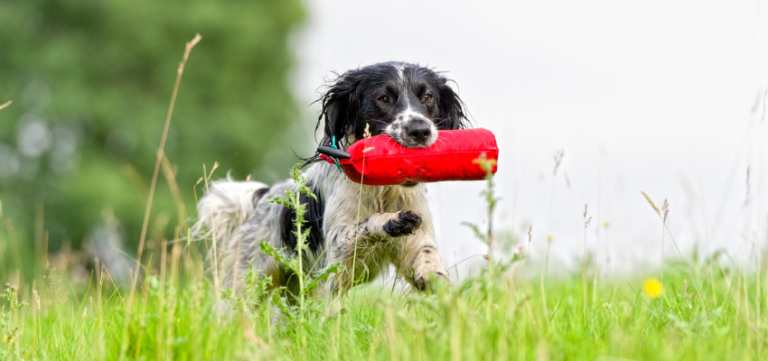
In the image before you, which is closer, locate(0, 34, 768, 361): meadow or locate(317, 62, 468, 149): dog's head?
locate(0, 34, 768, 361): meadow

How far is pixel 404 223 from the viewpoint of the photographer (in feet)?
10.9

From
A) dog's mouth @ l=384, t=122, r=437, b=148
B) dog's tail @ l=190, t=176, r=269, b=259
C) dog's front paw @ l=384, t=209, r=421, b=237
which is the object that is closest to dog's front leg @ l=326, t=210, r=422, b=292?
dog's front paw @ l=384, t=209, r=421, b=237

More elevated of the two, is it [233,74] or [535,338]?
[233,74]

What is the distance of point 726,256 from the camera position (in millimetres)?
4301

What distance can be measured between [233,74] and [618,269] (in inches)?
410

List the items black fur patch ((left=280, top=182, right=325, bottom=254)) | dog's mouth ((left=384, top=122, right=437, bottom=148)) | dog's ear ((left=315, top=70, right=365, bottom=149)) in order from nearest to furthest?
dog's mouth ((left=384, top=122, right=437, bottom=148)) < dog's ear ((left=315, top=70, right=365, bottom=149)) < black fur patch ((left=280, top=182, right=325, bottom=254))

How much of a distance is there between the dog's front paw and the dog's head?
58cm

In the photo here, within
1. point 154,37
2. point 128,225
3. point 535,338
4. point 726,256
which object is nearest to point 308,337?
point 535,338

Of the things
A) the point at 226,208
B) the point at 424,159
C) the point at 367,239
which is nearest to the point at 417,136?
the point at 424,159

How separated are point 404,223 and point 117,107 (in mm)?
10424

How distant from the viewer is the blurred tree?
11.8 m

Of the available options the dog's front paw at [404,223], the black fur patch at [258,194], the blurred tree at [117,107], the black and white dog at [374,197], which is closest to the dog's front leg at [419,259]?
the black and white dog at [374,197]

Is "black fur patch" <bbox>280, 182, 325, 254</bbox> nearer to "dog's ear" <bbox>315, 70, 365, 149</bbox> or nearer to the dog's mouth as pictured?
"dog's ear" <bbox>315, 70, 365, 149</bbox>

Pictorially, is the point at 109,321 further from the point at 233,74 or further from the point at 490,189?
the point at 233,74
